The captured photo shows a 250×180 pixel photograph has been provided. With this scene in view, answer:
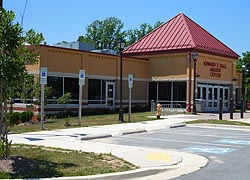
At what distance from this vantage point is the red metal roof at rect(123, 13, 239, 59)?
3631cm

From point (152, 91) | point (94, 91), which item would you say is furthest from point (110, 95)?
point (152, 91)

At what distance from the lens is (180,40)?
121 feet

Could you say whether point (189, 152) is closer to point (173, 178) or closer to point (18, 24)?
point (173, 178)

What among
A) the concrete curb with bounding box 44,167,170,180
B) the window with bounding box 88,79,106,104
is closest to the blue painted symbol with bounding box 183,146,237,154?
the concrete curb with bounding box 44,167,170,180

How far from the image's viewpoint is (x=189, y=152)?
41.9 ft

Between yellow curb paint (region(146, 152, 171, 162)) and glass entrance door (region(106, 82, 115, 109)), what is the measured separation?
74.4 feet

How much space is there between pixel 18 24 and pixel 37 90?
15231mm

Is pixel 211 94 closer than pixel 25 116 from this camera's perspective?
No

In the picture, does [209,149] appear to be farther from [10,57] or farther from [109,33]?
[109,33]

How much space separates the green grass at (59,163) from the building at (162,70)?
62.5ft

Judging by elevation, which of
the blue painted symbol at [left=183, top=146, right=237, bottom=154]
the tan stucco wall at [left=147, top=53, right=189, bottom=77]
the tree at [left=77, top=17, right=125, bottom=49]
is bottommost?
the blue painted symbol at [left=183, top=146, right=237, bottom=154]

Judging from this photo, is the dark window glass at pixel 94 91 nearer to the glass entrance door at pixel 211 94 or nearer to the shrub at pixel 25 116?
the shrub at pixel 25 116

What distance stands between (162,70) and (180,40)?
318 cm

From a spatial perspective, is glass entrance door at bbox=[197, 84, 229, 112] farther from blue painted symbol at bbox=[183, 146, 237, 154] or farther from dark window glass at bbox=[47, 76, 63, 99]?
blue painted symbol at bbox=[183, 146, 237, 154]
